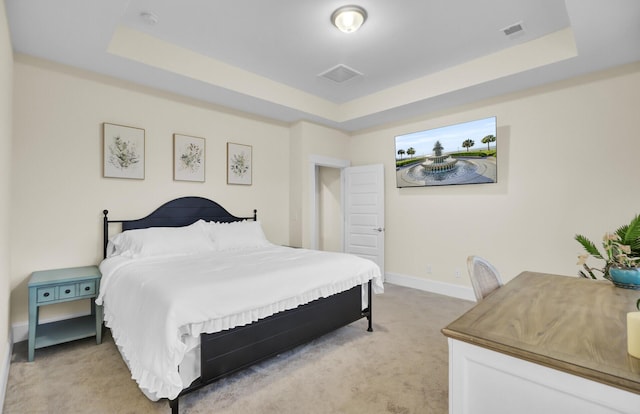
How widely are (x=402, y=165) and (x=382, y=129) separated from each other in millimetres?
761

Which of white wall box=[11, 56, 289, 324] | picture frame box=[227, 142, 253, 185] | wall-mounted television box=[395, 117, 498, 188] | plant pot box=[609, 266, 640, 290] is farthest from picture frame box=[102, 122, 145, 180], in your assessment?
plant pot box=[609, 266, 640, 290]

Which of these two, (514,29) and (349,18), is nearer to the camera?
(349,18)

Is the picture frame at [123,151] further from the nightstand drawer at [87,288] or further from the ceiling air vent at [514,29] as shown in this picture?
the ceiling air vent at [514,29]

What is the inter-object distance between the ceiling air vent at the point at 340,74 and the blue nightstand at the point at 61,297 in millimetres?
3220

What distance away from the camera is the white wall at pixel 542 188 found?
3145mm

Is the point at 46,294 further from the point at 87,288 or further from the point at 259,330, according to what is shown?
the point at 259,330

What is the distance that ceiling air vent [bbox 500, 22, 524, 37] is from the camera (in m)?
2.83

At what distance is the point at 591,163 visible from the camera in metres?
3.28

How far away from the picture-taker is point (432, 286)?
4.50m

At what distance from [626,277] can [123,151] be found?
14.0ft

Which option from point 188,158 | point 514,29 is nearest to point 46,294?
point 188,158

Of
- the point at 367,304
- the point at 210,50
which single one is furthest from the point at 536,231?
the point at 210,50

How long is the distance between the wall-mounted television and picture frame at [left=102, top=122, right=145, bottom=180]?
3.48 m

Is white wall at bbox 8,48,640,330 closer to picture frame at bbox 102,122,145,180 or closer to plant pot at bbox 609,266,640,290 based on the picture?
picture frame at bbox 102,122,145,180
